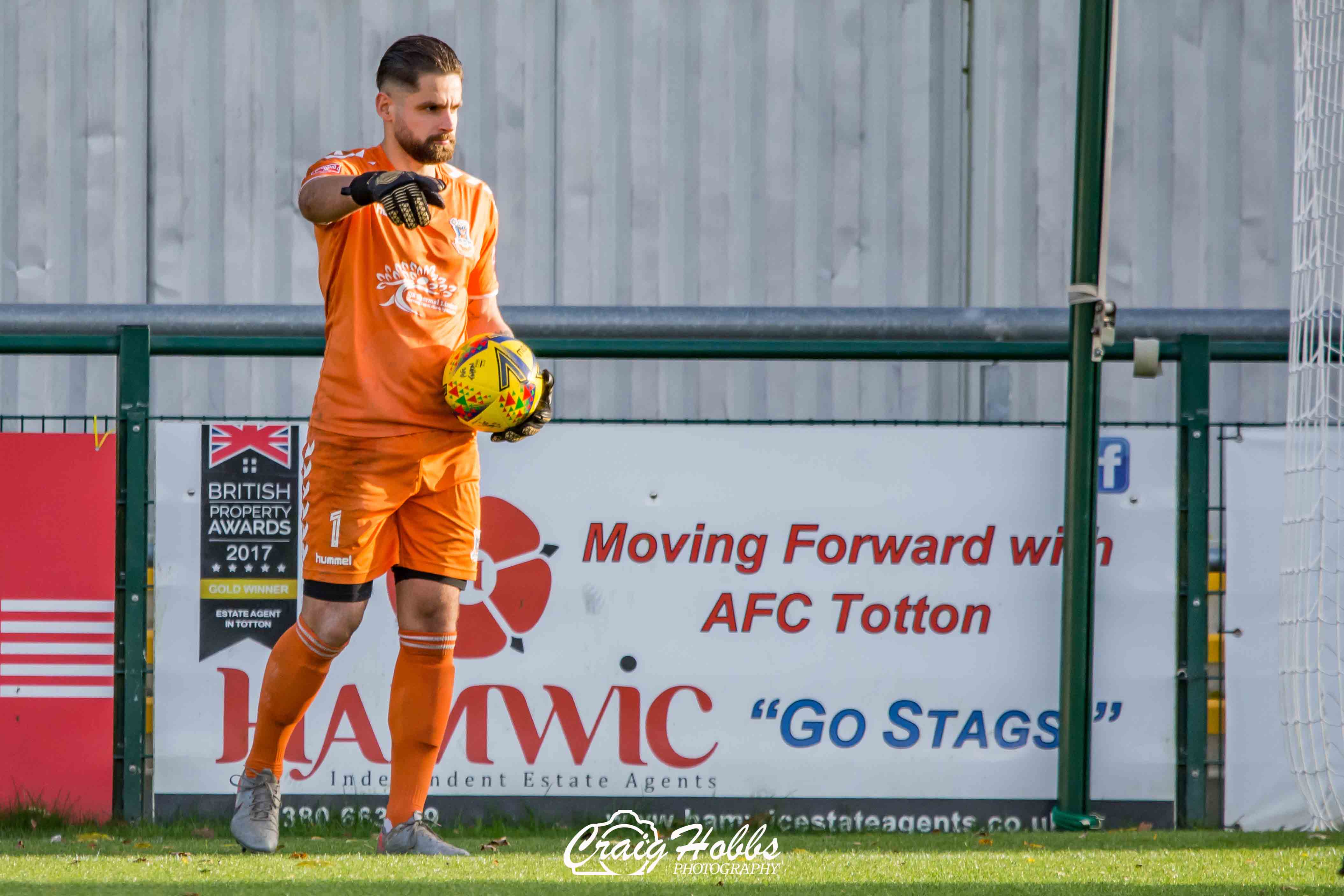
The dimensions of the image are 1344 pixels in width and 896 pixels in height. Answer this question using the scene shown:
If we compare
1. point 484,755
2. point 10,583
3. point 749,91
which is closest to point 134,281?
point 749,91

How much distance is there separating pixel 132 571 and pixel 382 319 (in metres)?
1.78

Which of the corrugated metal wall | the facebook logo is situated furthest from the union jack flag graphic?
the corrugated metal wall

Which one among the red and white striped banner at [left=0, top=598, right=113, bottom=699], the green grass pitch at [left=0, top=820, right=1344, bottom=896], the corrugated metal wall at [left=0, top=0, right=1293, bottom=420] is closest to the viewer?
the green grass pitch at [left=0, top=820, right=1344, bottom=896]

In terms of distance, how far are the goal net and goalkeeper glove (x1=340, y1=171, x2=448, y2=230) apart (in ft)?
8.63

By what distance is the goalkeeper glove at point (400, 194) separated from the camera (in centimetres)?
297

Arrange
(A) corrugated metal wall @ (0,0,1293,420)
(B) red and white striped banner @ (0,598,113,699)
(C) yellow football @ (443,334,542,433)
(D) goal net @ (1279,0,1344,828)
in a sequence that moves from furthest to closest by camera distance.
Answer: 1. (A) corrugated metal wall @ (0,0,1293,420)
2. (B) red and white striped banner @ (0,598,113,699)
3. (D) goal net @ (1279,0,1344,828)
4. (C) yellow football @ (443,334,542,433)

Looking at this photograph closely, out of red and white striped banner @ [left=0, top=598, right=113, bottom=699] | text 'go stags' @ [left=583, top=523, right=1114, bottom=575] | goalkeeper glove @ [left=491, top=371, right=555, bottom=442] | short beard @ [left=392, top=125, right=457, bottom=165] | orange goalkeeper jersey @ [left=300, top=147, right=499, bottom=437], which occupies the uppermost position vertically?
short beard @ [left=392, top=125, right=457, bottom=165]

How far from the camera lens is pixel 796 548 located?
460 cm

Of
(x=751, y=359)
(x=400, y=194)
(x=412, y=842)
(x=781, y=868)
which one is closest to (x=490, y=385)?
(x=400, y=194)

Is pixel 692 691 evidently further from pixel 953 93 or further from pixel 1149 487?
pixel 953 93

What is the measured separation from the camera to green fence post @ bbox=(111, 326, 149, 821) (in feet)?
14.7

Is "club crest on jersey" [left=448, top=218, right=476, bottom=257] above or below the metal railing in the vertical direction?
above

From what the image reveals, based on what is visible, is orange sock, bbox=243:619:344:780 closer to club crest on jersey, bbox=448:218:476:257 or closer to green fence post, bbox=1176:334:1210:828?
club crest on jersey, bbox=448:218:476:257

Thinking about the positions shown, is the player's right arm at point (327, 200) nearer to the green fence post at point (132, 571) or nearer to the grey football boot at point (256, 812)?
the grey football boot at point (256, 812)
